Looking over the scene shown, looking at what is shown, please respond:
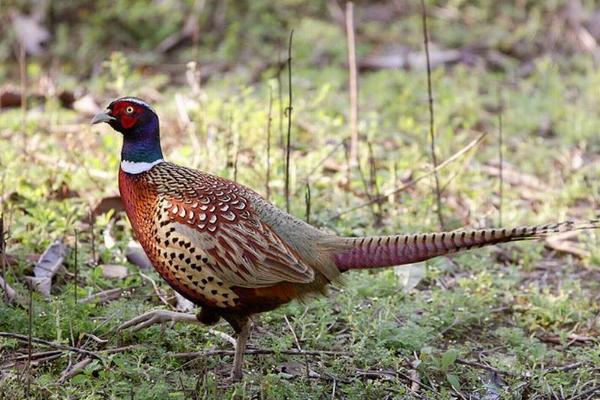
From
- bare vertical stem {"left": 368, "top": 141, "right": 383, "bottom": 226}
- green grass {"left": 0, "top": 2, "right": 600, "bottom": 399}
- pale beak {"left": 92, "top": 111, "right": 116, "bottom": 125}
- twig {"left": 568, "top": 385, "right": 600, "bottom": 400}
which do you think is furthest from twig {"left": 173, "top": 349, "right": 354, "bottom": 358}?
bare vertical stem {"left": 368, "top": 141, "right": 383, "bottom": 226}

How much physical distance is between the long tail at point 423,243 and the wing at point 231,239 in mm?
200

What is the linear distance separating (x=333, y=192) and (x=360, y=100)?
1.98m

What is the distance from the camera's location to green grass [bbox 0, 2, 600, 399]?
4.08m

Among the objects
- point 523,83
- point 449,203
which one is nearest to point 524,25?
point 523,83

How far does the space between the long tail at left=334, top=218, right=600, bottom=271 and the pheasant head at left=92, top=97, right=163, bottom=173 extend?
1.00 metres

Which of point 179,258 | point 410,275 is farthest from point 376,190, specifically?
point 179,258

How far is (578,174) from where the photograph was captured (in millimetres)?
6703

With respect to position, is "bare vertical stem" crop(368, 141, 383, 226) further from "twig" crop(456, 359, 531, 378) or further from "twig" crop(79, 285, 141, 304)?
"twig" crop(79, 285, 141, 304)

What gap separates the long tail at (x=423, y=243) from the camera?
3549 millimetres

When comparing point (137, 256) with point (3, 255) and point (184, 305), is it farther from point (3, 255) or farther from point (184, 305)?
point (3, 255)

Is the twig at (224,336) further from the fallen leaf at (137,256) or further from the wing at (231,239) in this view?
the fallen leaf at (137,256)

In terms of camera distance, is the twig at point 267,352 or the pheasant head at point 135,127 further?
the pheasant head at point 135,127

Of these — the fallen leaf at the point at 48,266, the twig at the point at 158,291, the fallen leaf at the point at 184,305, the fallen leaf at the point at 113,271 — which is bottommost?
the fallen leaf at the point at 184,305

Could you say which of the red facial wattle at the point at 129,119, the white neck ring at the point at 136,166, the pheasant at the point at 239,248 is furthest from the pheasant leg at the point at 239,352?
the red facial wattle at the point at 129,119
